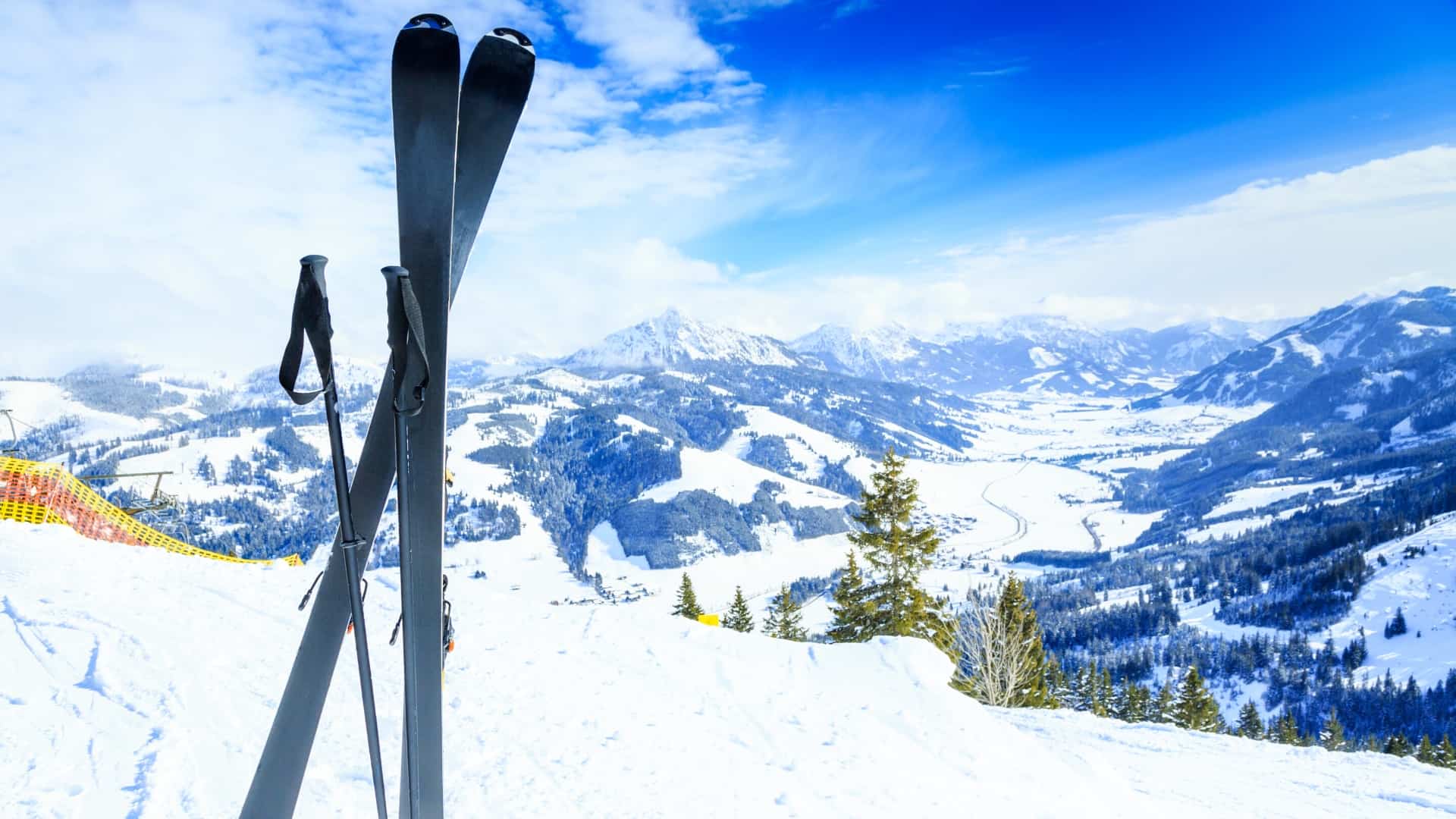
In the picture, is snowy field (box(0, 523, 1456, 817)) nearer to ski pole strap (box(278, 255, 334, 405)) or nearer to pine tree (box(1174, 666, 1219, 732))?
ski pole strap (box(278, 255, 334, 405))

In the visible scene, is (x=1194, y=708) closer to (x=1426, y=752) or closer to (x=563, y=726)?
(x=1426, y=752)

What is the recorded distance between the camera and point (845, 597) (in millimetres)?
27344

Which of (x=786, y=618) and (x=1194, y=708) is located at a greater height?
(x=786, y=618)

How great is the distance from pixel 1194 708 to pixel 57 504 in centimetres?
5505

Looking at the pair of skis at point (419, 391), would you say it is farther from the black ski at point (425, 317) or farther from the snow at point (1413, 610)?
the snow at point (1413, 610)

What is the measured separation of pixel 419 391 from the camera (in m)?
3.24

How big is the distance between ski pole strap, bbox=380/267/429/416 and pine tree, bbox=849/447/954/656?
2389cm

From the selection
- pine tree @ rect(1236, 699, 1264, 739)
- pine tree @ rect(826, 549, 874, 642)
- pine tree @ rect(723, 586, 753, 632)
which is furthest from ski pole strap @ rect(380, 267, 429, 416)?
pine tree @ rect(1236, 699, 1264, 739)

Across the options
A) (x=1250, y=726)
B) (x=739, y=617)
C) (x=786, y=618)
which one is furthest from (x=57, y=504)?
(x=1250, y=726)

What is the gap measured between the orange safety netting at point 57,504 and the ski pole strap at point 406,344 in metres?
17.4

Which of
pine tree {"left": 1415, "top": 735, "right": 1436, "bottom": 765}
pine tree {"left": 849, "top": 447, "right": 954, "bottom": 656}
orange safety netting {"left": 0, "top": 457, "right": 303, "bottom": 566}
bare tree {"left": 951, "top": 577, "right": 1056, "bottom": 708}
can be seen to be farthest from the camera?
pine tree {"left": 1415, "top": 735, "right": 1436, "bottom": 765}

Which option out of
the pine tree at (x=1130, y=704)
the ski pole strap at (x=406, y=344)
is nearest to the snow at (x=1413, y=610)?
the pine tree at (x=1130, y=704)

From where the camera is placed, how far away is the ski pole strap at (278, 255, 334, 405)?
285cm

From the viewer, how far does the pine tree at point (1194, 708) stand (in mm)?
41094
